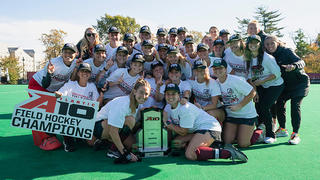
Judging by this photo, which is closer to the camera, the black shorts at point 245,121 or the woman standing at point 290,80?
the black shorts at point 245,121

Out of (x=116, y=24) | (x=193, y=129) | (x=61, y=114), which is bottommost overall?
(x=193, y=129)

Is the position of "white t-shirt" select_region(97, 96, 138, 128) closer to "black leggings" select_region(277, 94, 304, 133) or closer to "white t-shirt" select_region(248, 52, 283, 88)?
"white t-shirt" select_region(248, 52, 283, 88)

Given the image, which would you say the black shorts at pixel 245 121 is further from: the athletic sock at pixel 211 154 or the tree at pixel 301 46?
the tree at pixel 301 46

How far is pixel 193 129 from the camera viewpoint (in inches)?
159

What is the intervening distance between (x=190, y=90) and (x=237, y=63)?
140cm

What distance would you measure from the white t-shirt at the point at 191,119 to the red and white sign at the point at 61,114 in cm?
143

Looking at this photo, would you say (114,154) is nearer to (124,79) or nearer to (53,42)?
(124,79)

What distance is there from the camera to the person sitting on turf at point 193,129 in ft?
11.8

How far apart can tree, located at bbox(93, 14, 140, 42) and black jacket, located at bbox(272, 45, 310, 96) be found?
140ft

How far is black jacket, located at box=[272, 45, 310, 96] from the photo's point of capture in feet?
15.7

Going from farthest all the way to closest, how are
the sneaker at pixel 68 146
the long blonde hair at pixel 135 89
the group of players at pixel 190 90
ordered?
the sneaker at pixel 68 146, the group of players at pixel 190 90, the long blonde hair at pixel 135 89

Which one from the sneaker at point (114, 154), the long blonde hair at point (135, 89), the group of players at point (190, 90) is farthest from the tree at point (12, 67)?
the long blonde hair at point (135, 89)

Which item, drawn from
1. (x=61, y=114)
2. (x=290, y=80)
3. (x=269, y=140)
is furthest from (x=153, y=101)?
(x=290, y=80)

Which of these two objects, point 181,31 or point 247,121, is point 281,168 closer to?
point 247,121
